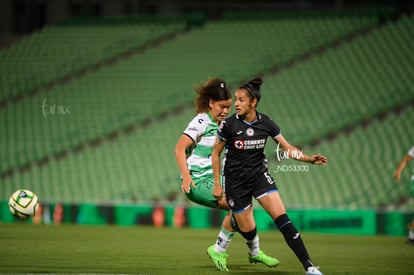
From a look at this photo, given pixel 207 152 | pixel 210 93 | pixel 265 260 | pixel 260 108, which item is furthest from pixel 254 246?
pixel 260 108

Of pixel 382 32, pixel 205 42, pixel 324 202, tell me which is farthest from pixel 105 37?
pixel 324 202

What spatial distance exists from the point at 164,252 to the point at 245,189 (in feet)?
10.9

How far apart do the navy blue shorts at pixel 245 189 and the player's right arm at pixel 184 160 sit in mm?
490

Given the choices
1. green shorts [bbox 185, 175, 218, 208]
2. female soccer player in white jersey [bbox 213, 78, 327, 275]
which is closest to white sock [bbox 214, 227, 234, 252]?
green shorts [bbox 185, 175, 218, 208]

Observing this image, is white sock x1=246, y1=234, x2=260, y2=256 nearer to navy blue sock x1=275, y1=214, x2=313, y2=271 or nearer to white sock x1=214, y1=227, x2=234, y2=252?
white sock x1=214, y1=227, x2=234, y2=252

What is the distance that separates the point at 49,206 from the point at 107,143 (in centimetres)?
489

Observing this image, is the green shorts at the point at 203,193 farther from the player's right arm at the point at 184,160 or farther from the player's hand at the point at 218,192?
the player's hand at the point at 218,192

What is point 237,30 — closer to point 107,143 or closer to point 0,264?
point 107,143

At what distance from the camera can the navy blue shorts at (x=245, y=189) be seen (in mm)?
8703

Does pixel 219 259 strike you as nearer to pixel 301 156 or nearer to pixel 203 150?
pixel 203 150

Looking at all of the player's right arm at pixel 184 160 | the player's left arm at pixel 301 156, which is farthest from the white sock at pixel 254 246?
the player's left arm at pixel 301 156

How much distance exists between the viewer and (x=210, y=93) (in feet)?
32.1

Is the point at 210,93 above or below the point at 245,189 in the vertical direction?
above

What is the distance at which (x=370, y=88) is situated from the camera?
75.7 feet
